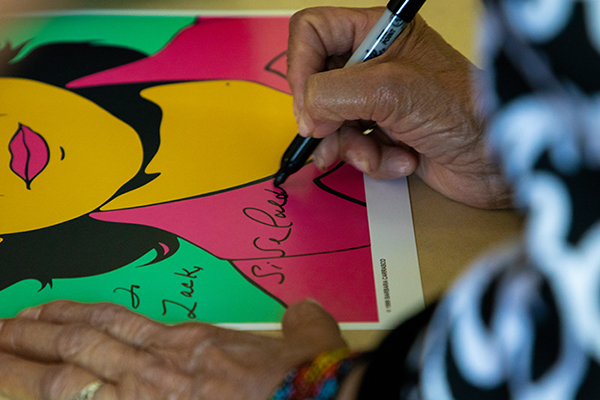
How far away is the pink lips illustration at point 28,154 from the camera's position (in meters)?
0.73

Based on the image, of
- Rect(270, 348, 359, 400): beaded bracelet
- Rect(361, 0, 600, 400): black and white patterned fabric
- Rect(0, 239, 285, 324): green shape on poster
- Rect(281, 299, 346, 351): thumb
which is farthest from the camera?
Rect(0, 239, 285, 324): green shape on poster

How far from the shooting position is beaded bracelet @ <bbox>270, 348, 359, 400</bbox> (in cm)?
40

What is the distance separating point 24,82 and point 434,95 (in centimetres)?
64

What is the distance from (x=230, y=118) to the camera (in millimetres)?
808

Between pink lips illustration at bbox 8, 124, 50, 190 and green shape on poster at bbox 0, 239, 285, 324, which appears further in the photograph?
pink lips illustration at bbox 8, 124, 50, 190

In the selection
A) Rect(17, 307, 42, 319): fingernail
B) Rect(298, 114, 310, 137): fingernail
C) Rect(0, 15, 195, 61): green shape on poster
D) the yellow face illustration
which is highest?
Rect(0, 15, 195, 61): green shape on poster

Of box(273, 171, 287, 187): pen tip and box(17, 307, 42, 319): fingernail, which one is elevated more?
box(273, 171, 287, 187): pen tip

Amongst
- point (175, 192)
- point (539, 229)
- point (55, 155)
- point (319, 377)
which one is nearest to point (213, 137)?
point (175, 192)

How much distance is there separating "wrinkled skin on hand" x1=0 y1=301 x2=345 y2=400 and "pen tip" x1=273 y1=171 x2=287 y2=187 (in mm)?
222

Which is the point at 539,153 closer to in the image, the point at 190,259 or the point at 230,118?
the point at 190,259
